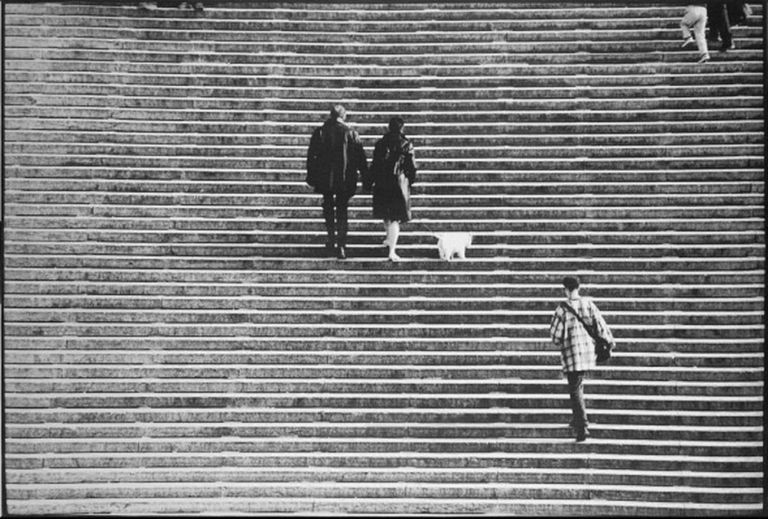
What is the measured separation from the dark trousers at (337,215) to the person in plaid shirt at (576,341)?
2537 mm

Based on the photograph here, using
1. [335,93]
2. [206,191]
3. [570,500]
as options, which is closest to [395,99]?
[335,93]

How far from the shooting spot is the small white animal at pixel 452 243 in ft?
33.8

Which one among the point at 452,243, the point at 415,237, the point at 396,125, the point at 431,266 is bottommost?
the point at 431,266

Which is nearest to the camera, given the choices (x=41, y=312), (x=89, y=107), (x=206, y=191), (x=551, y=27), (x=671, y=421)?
(x=671, y=421)

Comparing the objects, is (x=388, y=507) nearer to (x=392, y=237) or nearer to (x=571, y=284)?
(x=571, y=284)

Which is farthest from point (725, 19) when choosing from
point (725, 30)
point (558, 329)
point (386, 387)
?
point (386, 387)

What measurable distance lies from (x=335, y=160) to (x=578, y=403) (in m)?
3.30

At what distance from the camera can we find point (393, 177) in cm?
1034

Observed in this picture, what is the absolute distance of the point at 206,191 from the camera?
11.2 m

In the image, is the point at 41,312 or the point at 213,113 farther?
the point at 213,113

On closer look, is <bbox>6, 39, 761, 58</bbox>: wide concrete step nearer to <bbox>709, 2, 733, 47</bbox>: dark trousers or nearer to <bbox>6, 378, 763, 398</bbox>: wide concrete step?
<bbox>709, 2, 733, 47</bbox>: dark trousers

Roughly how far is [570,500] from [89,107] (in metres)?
6.74

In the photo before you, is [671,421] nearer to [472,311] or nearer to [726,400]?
[726,400]

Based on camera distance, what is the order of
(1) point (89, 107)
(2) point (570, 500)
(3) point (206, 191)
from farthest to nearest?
(1) point (89, 107)
(3) point (206, 191)
(2) point (570, 500)
